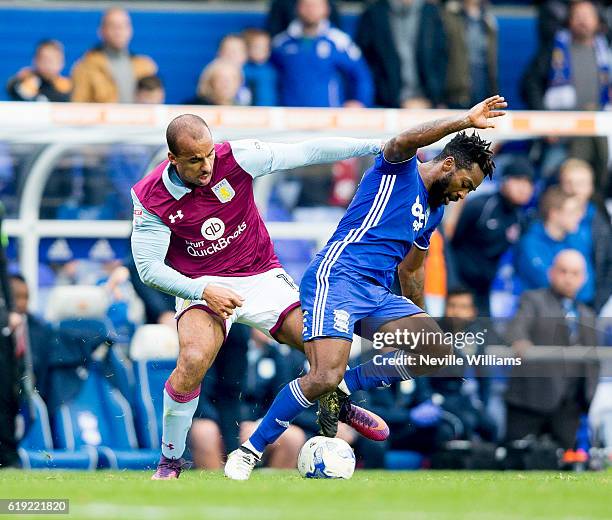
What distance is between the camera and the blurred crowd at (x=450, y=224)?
11.0 metres

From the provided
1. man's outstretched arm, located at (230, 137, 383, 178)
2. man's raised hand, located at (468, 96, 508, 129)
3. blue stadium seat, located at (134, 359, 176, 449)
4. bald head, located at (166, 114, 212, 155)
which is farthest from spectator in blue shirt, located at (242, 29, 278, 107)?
man's raised hand, located at (468, 96, 508, 129)

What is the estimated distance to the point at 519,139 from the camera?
40.2ft

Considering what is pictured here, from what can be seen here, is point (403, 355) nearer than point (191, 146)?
No

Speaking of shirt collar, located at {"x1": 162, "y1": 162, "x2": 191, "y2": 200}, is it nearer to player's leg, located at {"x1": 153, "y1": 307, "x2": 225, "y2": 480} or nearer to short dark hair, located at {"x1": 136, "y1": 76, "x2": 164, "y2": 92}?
player's leg, located at {"x1": 153, "y1": 307, "x2": 225, "y2": 480}

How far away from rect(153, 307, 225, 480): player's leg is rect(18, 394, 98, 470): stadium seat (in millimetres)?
1781

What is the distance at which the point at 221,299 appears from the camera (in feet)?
28.0

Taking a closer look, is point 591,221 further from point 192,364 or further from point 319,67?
point 192,364

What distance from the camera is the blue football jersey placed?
8.88m

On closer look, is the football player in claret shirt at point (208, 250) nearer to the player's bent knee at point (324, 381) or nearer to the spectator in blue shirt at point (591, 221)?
the player's bent knee at point (324, 381)

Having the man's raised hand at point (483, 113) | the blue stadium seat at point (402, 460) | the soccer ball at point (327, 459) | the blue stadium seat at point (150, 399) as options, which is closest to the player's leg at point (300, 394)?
the soccer ball at point (327, 459)

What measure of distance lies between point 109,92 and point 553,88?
168 inches

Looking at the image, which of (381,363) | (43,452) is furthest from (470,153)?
(43,452)

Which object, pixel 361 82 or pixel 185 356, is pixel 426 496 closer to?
pixel 185 356

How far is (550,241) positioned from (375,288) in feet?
11.8
